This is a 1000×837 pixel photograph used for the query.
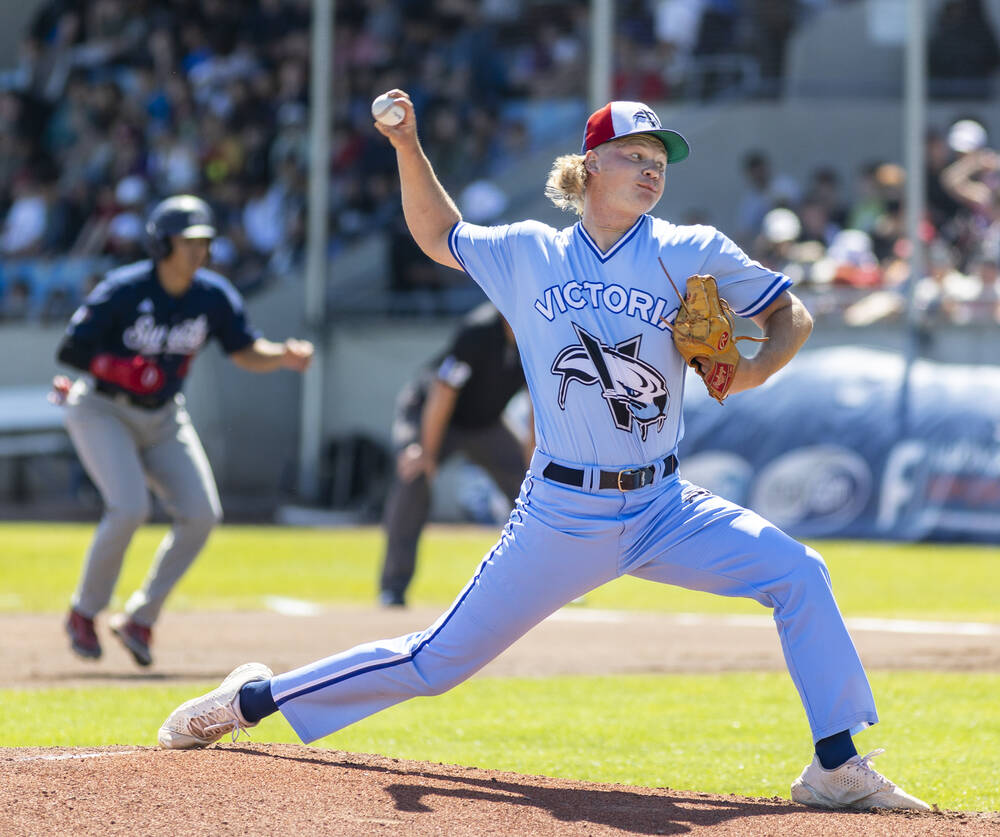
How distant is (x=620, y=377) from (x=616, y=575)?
0.64 metres

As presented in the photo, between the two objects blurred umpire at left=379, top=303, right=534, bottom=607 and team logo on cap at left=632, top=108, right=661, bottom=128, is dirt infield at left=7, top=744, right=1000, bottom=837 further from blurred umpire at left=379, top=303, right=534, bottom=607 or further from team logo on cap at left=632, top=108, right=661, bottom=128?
blurred umpire at left=379, top=303, right=534, bottom=607

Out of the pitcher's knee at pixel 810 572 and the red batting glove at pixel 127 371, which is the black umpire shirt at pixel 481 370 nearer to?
the red batting glove at pixel 127 371

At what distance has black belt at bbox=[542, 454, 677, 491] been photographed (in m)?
4.93

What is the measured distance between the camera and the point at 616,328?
16.1 feet

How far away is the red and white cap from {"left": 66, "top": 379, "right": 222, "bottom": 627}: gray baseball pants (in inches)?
149

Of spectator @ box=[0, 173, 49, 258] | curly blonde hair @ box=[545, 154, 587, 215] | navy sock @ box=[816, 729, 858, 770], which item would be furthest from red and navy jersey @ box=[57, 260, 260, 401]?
spectator @ box=[0, 173, 49, 258]

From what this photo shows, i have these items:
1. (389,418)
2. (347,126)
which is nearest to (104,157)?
(347,126)

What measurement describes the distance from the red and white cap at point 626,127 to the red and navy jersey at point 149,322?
11.8 ft

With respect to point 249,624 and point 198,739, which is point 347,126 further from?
point 198,739

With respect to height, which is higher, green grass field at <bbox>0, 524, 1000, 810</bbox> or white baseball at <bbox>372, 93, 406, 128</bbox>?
white baseball at <bbox>372, 93, 406, 128</bbox>

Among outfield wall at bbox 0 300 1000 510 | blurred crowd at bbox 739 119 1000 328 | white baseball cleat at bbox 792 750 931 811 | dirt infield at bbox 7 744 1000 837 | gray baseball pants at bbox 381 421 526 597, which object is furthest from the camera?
outfield wall at bbox 0 300 1000 510

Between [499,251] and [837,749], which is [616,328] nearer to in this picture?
[499,251]

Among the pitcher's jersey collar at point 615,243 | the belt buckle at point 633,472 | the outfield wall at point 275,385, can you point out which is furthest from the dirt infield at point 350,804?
the outfield wall at point 275,385

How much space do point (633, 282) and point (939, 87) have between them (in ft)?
55.4
